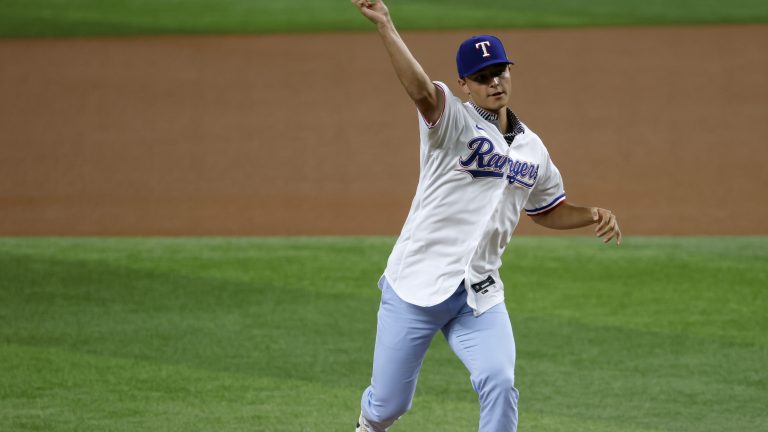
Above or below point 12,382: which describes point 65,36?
below

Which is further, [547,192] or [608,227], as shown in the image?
[547,192]

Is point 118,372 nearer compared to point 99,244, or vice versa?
point 118,372

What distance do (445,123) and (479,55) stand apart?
0.35 meters

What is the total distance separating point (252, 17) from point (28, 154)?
18.8 feet

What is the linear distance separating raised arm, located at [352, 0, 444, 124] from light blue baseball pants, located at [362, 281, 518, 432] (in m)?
0.79

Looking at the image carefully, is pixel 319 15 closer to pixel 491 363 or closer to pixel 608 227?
pixel 608 227

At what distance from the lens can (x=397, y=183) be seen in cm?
1446

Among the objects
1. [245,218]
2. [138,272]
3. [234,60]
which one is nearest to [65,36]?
[234,60]

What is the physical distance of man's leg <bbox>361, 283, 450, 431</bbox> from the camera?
508 cm

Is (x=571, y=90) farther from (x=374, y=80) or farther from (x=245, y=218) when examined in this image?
(x=245, y=218)

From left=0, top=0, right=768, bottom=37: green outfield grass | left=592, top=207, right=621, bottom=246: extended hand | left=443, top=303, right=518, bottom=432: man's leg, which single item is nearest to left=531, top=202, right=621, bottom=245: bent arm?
left=592, top=207, right=621, bottom=246: extended hand

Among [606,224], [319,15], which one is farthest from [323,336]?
[319,15]

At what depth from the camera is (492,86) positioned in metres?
4.99

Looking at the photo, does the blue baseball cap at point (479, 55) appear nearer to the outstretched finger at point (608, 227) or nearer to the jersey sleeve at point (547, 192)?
the jersey sleeve at point (547, 192)
